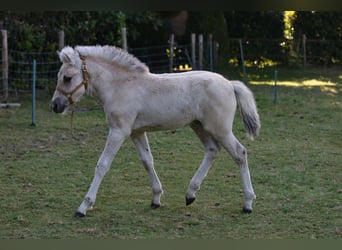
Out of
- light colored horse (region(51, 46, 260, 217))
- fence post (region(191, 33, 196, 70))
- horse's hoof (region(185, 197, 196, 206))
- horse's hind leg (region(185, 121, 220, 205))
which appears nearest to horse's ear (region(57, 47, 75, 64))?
light colored horse (region(51, 46, 260, 217))

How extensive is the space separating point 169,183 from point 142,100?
163 centimetres

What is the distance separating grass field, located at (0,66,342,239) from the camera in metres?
4.84

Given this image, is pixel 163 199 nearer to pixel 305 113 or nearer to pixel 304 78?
pixel 305 113

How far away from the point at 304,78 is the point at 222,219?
14090 millimetres

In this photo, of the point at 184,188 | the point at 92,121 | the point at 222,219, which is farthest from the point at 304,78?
the point at 222,219

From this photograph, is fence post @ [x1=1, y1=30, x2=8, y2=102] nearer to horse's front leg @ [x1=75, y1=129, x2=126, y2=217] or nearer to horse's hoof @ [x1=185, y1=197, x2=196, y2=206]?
horse's front leg @ [x1=75, y1=129, x2=126, y2=217]

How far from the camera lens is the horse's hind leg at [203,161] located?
551 centimetres

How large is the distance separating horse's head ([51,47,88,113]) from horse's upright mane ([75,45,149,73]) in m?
0.13

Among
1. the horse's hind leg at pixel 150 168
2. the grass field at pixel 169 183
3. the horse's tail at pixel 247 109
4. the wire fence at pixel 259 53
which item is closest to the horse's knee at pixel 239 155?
the horse's tail at pixel 247 109

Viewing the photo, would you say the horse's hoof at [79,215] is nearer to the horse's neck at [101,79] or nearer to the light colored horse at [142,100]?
the light colored horse at [142,100]

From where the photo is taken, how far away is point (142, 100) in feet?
17.7

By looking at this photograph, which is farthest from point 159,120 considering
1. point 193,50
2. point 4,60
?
point 193,50

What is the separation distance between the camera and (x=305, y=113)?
39.9 ft

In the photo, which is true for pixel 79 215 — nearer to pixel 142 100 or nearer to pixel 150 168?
pixel 150 168
